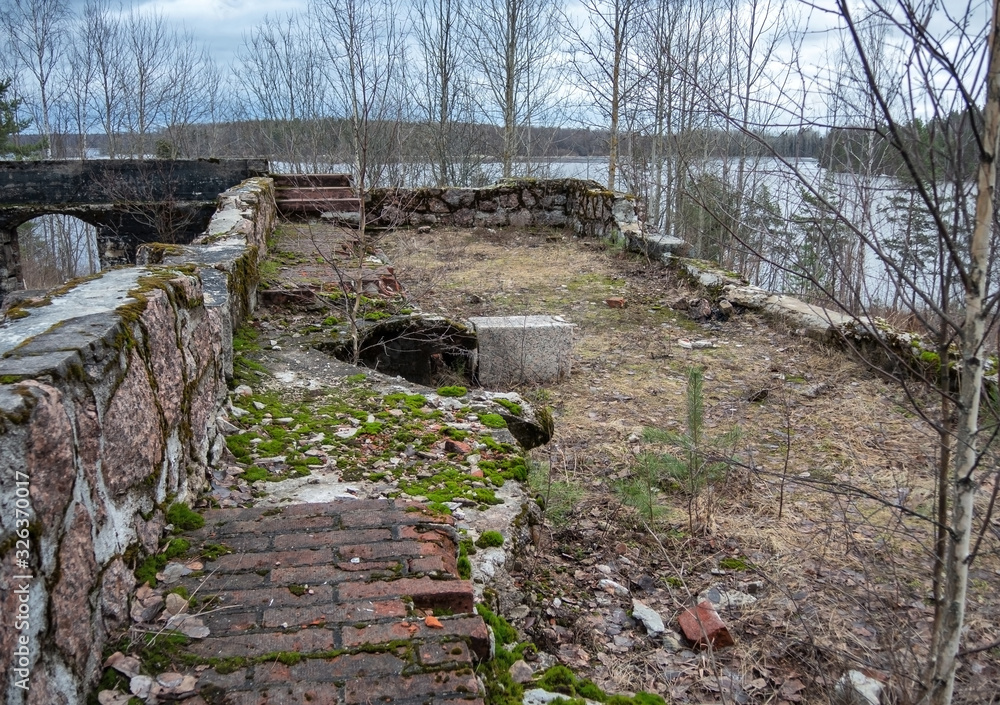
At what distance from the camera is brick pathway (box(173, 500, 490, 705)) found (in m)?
1.69

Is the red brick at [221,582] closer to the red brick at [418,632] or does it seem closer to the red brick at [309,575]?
the red brick at [309,575]

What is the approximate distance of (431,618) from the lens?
1.96 m

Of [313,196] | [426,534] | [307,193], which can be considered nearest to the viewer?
[426,534]

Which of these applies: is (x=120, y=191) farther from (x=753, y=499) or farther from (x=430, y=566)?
(x=430, y=566)

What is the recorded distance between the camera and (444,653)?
1.82 meters

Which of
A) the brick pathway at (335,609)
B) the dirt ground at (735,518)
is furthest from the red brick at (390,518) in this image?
the dirt ground at (735,518)

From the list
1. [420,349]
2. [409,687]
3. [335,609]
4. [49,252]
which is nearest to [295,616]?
[335,609]

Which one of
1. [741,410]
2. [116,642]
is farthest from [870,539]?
[116,642]

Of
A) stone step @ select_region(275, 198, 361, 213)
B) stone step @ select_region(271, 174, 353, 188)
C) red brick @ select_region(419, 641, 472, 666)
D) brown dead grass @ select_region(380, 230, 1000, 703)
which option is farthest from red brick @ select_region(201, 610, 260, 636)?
stone step @ select_region(271, 174, 353, 188)

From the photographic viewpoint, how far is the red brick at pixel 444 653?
1.79 meters

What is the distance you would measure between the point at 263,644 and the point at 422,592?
1.47ft

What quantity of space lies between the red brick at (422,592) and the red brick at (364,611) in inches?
1.4

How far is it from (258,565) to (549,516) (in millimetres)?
1891

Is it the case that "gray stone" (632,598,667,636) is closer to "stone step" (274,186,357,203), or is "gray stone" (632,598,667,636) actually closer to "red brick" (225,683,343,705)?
"red brick" (225,683,343,705)
